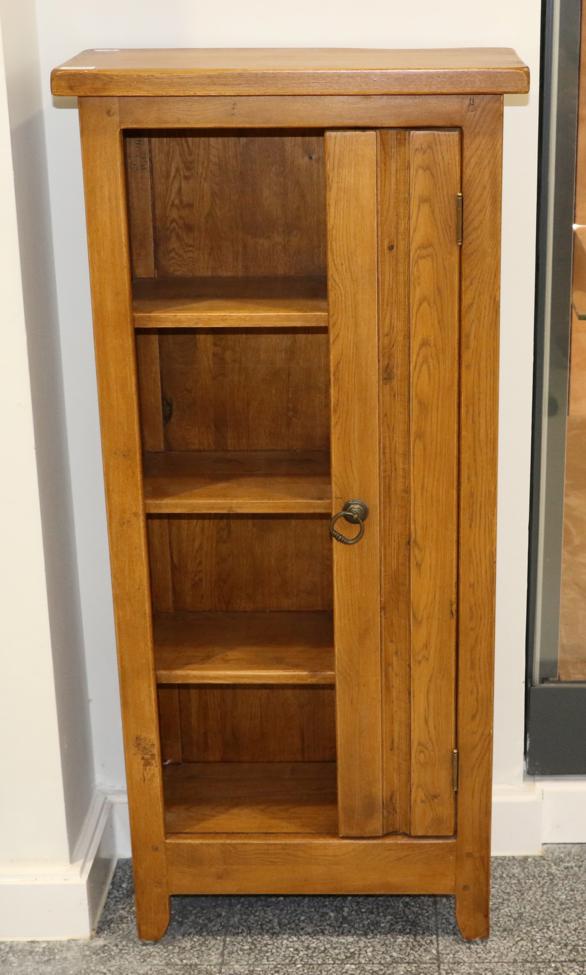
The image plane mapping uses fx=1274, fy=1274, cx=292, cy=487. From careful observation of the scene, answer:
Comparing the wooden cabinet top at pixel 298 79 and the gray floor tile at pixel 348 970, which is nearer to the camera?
the wooden cabinet top at pixel 298 79

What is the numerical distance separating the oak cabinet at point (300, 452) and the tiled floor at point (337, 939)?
10 cm

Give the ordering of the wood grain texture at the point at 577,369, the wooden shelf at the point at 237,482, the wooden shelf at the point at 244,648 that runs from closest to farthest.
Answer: the wooden shelf at the point at 237,482, the wooden shelf at the point at 244,648, the wood grain texture at the point at 577,369

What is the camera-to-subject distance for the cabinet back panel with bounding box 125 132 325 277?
7.25ft

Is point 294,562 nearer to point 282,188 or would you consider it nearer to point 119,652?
point 119,652

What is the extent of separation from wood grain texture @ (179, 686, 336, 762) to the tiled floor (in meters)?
0.28

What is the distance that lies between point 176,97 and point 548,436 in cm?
95

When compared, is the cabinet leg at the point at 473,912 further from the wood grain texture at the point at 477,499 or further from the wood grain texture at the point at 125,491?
the wood grain texture at the point at 125,491

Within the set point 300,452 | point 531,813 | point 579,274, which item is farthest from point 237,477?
point 531,813

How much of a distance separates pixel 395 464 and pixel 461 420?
0.40ft

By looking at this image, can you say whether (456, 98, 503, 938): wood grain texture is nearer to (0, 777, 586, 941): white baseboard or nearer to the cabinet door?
the cabinet door

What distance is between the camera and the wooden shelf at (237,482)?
6.73 ft

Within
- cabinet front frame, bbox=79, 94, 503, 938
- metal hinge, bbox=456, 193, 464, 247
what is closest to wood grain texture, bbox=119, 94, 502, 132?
cabinet front frame, bbox=79, 94, 503, 938

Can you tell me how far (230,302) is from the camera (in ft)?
6.64

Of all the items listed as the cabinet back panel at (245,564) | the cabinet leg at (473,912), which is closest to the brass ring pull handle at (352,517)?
the cabinet back panel at (245,564)
